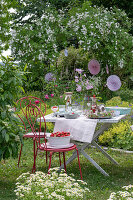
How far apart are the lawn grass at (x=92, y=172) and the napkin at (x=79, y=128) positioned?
1.71ft

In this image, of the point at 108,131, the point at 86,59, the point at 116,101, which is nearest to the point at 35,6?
the point at 86,59

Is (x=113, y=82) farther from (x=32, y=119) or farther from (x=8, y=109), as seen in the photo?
(x=8, y=109)

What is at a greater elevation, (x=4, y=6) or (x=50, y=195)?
(x=4, y=6)

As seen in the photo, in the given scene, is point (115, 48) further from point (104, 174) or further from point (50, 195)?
point (50, 195)

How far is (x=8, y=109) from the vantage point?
142 inches

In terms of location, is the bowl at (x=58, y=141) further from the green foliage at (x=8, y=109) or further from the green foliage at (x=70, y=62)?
the green foliage at (x=70, y=62)

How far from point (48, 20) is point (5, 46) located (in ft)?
14.6

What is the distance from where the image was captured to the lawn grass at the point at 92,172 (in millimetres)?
3690

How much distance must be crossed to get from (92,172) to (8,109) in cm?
152

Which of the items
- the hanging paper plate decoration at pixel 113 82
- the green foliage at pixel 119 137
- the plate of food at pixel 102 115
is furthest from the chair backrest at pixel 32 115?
the hanging paper plate decoration at pixel 113 82

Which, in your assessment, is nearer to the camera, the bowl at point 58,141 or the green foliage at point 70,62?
the bowl at point 58,141

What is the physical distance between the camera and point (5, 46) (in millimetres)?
13219

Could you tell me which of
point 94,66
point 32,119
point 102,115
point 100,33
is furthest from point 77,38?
point 102,115

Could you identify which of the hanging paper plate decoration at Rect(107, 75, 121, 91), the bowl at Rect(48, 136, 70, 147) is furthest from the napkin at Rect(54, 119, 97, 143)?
the hanging paper plate decoration at Rect(107, 75, 121, 91)
